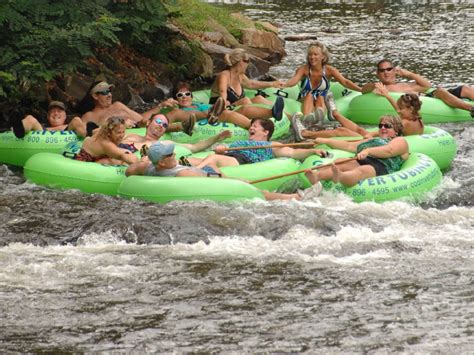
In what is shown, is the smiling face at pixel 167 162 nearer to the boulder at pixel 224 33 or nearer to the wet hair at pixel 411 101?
the wet hair at pixel 411 101

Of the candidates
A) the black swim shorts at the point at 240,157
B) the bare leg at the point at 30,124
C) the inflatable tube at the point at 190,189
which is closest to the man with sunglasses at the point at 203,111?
the bare leg at the point at 30,124

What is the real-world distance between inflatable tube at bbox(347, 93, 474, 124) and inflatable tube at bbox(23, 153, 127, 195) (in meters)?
4.54

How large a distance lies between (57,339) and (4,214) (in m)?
3.08

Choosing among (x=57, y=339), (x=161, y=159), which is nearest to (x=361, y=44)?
(x=161, y=159)

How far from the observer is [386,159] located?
10766mm

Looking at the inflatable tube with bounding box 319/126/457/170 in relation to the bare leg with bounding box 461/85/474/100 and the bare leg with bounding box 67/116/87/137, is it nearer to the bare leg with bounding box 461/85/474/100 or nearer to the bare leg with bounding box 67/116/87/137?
the bare leg with bounding box 461/85/474/100

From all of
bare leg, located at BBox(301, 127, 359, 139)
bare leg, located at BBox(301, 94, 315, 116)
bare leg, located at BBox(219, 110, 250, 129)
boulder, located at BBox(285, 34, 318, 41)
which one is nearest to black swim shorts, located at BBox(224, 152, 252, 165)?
bare leg, located at BBox(301, 127, 359, 139)

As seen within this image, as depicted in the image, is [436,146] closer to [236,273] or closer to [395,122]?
[395,122]

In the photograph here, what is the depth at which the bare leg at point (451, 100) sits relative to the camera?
1410 centimetres

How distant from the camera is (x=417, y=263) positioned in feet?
28.4

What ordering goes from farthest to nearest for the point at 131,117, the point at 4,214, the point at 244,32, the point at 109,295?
the point at 244,32
the point at 131,117
the point at 4,214
the point at 109,295

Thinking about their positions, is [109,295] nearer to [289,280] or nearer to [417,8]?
[289,280]

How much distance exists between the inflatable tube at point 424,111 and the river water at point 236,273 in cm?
242

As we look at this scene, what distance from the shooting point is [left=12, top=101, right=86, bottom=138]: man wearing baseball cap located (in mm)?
12172
